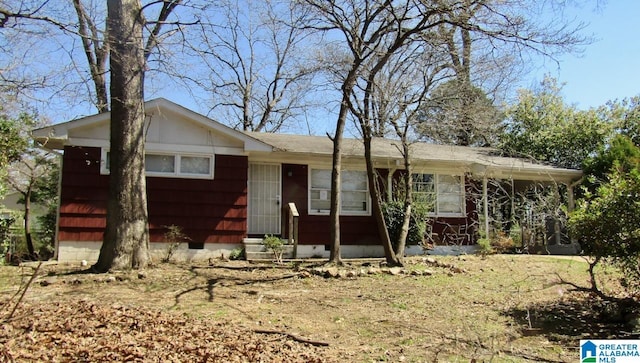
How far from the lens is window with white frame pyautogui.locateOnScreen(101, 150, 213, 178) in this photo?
11.6m

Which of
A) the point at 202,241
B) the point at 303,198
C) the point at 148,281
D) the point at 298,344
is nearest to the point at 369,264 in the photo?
the point at 303,198

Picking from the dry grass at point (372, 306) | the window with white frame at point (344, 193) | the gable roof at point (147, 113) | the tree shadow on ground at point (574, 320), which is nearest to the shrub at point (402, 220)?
the window with white frame at point (344, 193)

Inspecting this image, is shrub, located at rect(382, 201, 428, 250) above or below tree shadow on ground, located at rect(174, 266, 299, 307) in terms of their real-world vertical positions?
above

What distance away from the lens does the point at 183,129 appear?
11.7 meters

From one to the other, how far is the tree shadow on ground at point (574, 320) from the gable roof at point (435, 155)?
6.33 metres

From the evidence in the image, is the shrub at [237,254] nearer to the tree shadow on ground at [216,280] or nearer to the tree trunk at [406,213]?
the tree shadow on ground at [216,280]

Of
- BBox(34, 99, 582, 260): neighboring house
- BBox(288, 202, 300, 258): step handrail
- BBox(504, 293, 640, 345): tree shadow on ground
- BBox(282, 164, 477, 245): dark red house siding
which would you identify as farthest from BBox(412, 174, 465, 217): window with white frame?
BBox(504, 293, 640, 345): tree shadow on ground

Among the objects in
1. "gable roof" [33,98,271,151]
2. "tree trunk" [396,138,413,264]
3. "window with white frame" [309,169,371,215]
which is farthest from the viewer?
"window with white frame" [309,169,371,215]

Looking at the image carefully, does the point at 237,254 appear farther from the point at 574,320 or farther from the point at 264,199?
the point at 574,320

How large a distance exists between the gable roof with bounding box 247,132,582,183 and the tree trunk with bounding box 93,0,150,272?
4.03m

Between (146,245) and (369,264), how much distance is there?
4884mm

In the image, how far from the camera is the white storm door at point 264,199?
A: 13180 mm

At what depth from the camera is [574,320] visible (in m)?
6.62

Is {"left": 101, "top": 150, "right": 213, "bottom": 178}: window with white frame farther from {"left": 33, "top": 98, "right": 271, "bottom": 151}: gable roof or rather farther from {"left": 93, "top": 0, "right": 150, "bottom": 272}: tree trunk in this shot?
{"left": 93, "top": 0, "right": 150, "bottom": 272}: tree trunk
